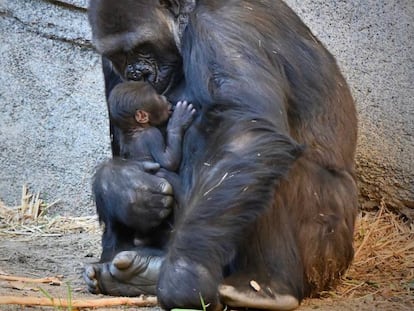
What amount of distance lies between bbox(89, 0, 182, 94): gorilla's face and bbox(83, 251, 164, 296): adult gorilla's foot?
79 centimetres

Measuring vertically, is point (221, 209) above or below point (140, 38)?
below

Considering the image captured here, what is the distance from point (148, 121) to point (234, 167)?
0.76m

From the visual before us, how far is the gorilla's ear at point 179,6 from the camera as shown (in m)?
4.16

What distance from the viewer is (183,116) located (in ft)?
13.2

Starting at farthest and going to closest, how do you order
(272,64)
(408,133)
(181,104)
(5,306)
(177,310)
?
(408,133) < (181,104) < (272,64) < (5,306) < (177,310)

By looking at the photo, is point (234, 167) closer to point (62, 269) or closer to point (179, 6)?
point (179, 6)

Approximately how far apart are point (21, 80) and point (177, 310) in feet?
9.97

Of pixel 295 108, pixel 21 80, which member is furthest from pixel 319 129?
pixel 21 80

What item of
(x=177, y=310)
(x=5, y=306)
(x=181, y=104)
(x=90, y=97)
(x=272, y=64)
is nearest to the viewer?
(x=177, y=310)

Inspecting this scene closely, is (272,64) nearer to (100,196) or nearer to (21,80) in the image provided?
(100,196)

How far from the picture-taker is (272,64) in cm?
376

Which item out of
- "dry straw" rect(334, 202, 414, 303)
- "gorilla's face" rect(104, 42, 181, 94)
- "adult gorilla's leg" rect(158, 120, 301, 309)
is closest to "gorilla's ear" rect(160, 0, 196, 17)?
"gorilla's face" rect(104, 42, 181, 94)

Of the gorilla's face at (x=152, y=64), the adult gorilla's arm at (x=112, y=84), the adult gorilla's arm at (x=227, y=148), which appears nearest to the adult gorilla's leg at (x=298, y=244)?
the adult gorilla's arm at (x=227, y=148)

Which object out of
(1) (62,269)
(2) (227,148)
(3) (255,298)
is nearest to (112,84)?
(1) (62,269)
